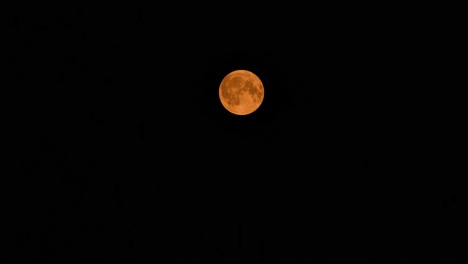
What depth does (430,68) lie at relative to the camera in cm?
281

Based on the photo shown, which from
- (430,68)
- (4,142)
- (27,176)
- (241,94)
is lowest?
(27,176)

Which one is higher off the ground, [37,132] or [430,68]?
[430,68]

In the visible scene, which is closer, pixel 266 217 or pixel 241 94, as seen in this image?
pixel 241 94

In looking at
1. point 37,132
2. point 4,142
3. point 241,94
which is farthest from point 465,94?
point 4,142

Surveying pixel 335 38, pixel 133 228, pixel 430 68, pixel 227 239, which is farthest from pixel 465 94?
pixel 133 228

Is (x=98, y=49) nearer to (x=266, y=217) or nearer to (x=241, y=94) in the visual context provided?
(x=241, y=94)

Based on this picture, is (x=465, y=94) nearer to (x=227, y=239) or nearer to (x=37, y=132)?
(x=227, y=239)

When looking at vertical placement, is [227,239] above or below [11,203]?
below

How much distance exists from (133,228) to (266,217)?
1.11 metres

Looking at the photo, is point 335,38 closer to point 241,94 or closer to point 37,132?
point 241,94

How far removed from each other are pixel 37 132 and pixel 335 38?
254 cm

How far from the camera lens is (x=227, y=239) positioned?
2.87 m

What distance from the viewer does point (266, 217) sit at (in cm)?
288

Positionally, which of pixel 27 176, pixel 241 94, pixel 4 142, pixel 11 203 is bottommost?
pixel 11 203
